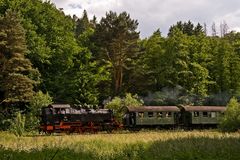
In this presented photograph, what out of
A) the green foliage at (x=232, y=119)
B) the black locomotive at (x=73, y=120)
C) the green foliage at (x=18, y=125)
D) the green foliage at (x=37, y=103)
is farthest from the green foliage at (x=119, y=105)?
the green foliage at (x=232, y=119)

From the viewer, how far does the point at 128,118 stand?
47.4m

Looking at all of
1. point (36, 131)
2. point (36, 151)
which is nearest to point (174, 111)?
point (36, 131)

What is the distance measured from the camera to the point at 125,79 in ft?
216

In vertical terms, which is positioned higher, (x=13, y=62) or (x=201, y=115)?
(x=13, y=62)

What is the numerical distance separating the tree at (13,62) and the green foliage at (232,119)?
19818mm

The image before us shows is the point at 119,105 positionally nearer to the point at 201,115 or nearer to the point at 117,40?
the point at 201,115

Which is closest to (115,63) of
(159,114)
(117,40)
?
(117,40)

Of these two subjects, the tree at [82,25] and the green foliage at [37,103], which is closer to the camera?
the green foliage at [37,103]

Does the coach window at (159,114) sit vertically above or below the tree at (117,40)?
below

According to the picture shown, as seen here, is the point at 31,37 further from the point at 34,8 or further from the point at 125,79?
the point at 125,79

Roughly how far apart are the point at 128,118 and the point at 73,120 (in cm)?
647

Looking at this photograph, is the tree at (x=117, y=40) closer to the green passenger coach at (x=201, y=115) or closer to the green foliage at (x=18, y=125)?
the green passenger coach at (x=201, y=115)

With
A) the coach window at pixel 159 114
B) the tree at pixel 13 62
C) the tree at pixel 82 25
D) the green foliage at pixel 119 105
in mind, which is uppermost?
the tree at pixel 82 25

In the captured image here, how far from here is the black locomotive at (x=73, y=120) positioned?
4325 centimetres
